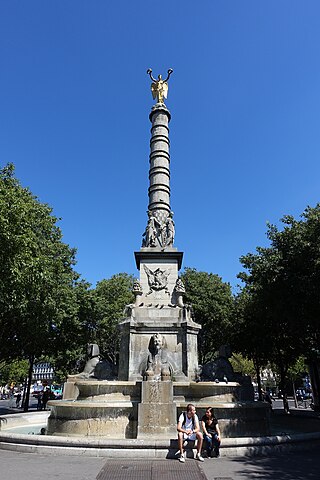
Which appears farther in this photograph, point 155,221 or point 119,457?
point 155,221

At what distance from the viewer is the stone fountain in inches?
388

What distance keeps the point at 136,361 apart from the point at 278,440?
6.38m

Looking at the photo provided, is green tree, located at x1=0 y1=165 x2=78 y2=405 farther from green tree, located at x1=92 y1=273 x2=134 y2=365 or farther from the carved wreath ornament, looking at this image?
the carved wreath ornament

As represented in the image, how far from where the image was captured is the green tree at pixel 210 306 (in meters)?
30.7

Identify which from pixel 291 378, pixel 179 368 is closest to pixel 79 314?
pixel 179 368

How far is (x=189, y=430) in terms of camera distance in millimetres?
7934

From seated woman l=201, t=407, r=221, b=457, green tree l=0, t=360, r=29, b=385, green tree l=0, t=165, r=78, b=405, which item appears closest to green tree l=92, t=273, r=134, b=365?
green tree l=0, t=165, r=78, b=405

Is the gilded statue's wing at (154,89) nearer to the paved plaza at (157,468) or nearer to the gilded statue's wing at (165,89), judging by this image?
the gilded statue's wing at (165,89)

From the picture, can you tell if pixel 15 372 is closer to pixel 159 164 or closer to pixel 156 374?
pixel 159 164

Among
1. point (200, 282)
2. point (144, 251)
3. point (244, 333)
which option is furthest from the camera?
point (200, 282)

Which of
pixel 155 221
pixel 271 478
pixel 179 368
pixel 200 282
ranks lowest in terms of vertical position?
pixel 271 478

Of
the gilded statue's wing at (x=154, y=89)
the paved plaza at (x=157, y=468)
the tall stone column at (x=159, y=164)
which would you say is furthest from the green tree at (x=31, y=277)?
the gilded statue's wing at (x=154, y=89)

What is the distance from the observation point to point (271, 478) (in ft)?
21.0

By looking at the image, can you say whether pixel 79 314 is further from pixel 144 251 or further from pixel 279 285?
pixel 279 285
